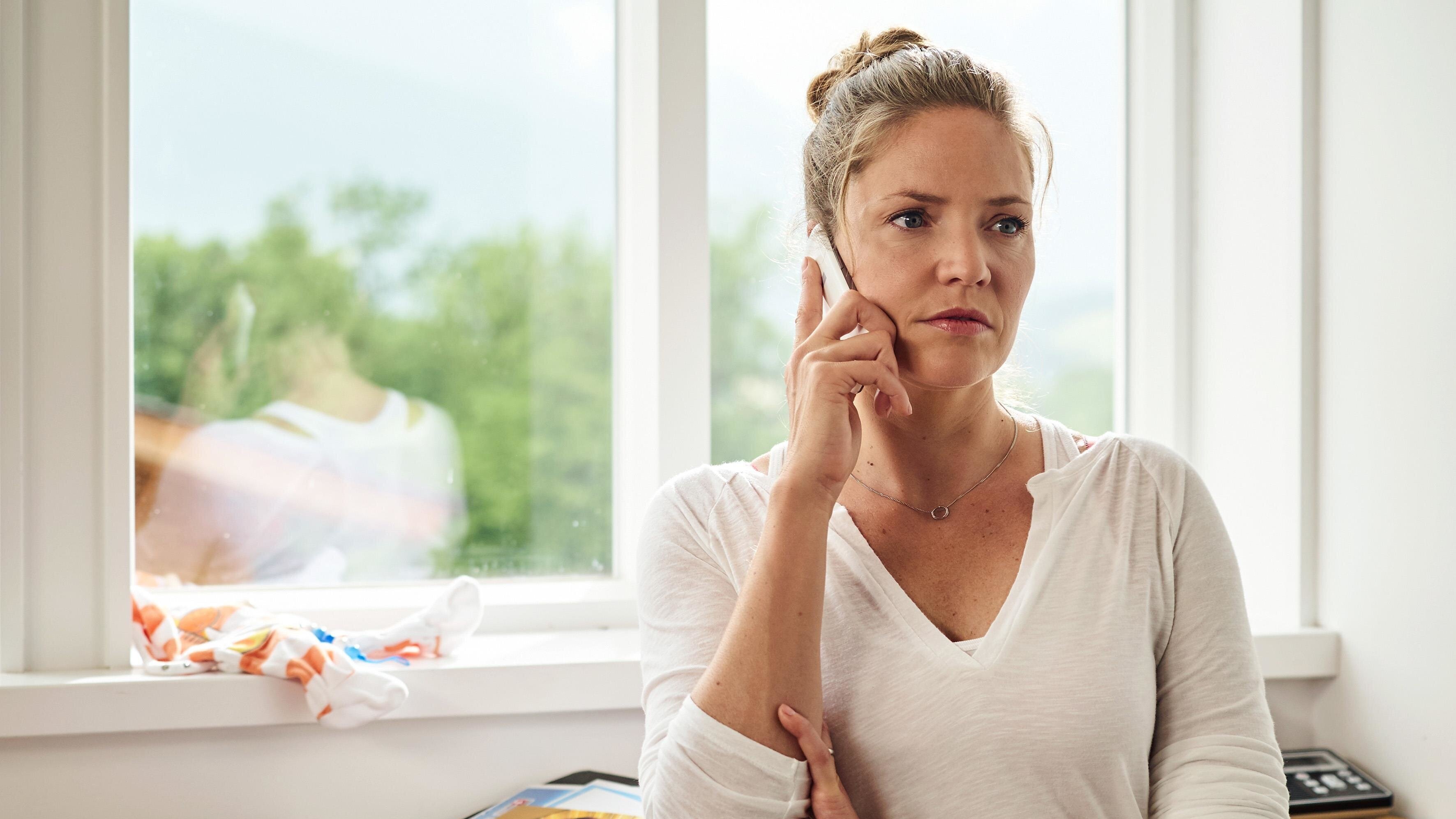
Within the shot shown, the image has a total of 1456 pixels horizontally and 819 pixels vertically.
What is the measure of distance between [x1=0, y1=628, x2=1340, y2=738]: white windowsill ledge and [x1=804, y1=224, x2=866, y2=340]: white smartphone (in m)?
0.65

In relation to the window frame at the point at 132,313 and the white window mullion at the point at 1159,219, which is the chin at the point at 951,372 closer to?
the window frame at the point at 132,313

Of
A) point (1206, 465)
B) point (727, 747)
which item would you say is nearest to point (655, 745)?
point (727, 747)

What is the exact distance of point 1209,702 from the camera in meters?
0.99

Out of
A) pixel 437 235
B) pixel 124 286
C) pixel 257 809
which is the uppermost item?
pixel 437 235

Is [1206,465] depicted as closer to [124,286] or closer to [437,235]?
[437,235]

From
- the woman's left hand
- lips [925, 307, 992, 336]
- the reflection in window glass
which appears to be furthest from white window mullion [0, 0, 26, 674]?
lips [925, 307, 992, 336]

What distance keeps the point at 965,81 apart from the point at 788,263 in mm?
358

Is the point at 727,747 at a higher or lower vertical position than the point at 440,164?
lower

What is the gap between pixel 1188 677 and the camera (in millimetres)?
1012

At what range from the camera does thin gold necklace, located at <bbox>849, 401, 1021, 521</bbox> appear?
45.7 inches

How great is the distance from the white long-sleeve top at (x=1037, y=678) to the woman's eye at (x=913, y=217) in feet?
1.03

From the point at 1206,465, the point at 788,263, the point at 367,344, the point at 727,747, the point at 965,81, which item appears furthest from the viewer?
the point at 1206,465

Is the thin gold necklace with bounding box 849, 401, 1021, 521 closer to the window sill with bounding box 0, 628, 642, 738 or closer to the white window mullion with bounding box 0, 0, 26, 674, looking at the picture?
the window sill with bounding box 0, 628, 642, 738

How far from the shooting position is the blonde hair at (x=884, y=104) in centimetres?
111
